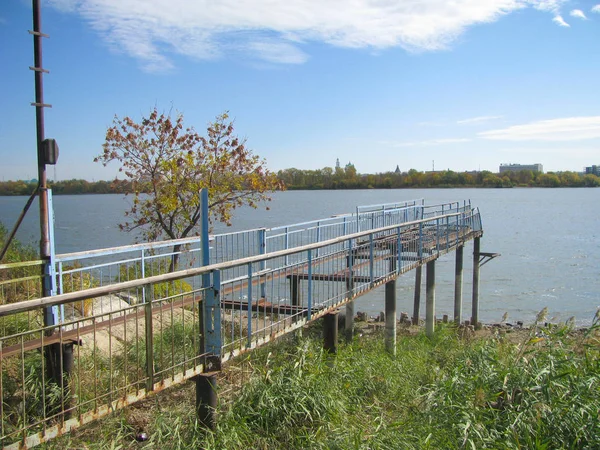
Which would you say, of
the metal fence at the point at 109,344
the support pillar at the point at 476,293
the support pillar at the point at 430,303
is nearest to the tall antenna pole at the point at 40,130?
the metal fence at the point at 109,344

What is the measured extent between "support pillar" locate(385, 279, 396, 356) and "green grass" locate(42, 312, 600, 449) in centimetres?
419

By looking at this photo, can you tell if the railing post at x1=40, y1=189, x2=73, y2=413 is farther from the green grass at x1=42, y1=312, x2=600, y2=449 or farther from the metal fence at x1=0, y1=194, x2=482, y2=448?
the green grass at x1=42, y1=312, x2=600, y2=449

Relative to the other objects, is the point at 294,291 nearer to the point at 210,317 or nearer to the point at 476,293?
the point at 210,317

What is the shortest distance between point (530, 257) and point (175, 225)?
29.3m

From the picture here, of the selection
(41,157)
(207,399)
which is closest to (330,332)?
(207,399)

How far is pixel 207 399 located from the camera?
531cm

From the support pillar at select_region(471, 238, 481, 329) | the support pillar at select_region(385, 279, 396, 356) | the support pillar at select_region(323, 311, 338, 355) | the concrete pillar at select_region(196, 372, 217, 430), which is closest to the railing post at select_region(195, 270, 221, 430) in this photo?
the concrete pillar at select_region(196, 372, 217, 430)

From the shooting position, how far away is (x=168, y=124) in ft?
53.0

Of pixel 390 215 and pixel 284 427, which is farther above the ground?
pixel 390 215

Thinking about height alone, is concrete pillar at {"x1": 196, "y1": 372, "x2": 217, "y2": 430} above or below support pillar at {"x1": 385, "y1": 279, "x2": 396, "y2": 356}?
above

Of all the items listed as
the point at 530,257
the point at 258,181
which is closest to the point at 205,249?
the point at 258,181

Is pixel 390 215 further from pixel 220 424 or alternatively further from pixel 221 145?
pixel 220 424

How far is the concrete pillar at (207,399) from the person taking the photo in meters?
5.31

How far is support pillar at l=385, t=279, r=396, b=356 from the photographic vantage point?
38.0 feet
